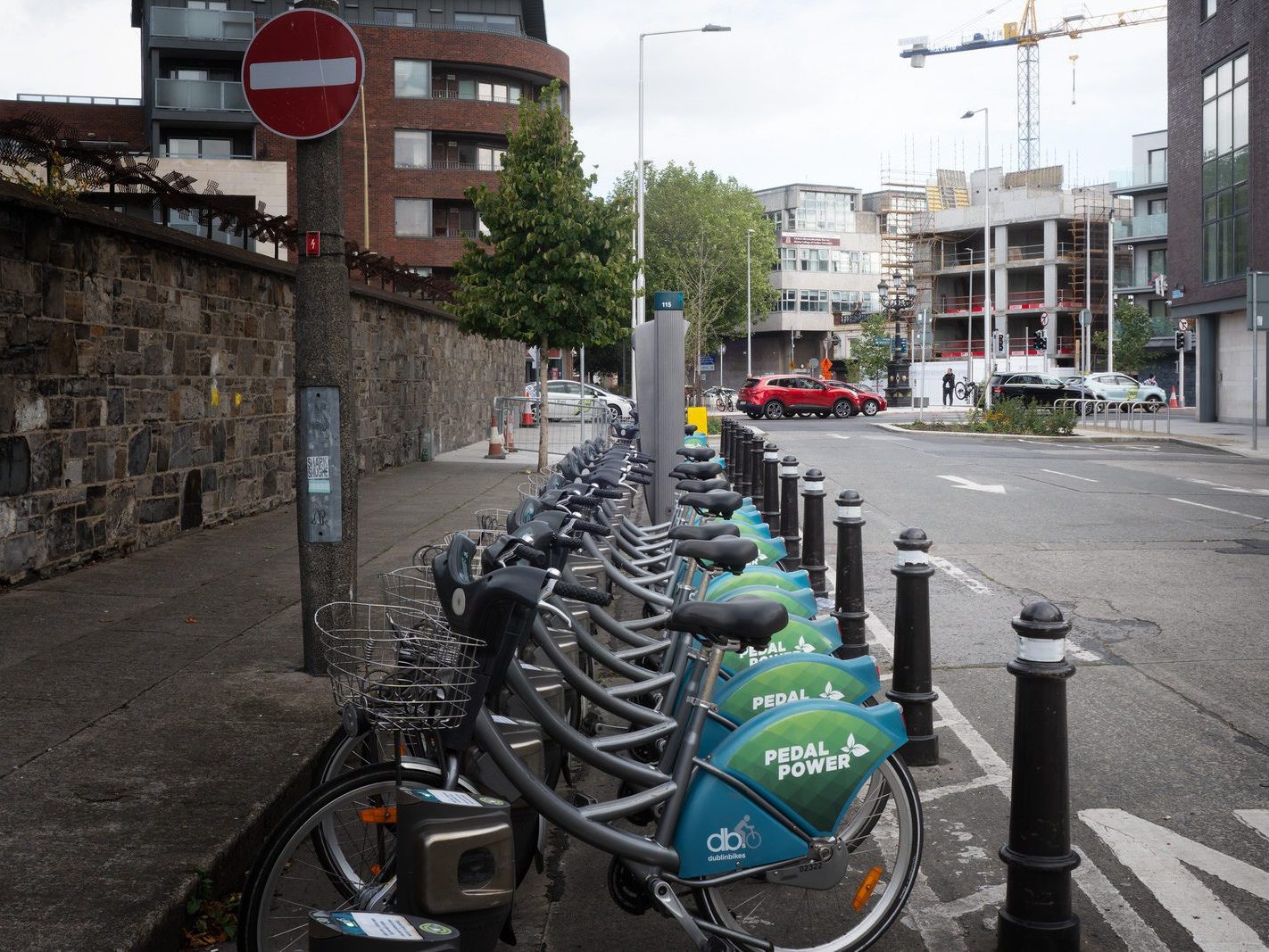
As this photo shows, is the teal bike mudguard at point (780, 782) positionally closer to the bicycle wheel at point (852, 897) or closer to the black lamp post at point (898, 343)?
→ the bicycle wheel at point (852, 897)

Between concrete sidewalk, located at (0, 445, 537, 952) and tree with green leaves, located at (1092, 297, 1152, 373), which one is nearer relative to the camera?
concrete sidewalk, located at (0, 445, 537, 952)

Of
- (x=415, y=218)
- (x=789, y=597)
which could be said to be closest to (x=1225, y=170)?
(x=415, y=218)

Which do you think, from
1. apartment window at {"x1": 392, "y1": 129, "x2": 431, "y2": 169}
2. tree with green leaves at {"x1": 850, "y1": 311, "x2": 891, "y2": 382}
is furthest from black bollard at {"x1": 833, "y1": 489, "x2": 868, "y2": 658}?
tree with green leaves at {"x1": 850, "y1": 311, "x2": 891, "y2": 382}

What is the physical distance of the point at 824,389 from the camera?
163 ft

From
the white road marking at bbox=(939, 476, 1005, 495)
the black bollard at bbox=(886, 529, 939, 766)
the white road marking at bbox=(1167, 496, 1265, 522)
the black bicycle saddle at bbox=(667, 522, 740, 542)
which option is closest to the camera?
the black bicycle saddle at bbox=(667, 522, 740, 542)

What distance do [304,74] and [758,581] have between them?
10.7 ft

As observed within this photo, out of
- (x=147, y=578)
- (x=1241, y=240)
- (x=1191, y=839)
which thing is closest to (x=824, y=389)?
(x=1241, y=240)

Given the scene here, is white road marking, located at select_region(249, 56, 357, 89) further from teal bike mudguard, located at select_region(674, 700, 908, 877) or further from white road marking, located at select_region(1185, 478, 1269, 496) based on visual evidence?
white road marking, located at select_region(1185, 478, 1269, 496)

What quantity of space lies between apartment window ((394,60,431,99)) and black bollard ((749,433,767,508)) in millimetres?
42975

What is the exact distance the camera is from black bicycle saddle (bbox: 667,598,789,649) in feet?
10.7

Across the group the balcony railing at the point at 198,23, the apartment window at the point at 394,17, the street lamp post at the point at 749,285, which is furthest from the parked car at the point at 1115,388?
the balcony railing at the point at 198,23

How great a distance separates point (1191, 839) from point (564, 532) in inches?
95.4

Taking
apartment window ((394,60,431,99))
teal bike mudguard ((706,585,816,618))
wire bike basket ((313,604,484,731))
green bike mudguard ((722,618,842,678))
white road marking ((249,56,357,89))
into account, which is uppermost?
apartment window ((394,60,431,99))

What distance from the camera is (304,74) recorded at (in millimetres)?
6234
